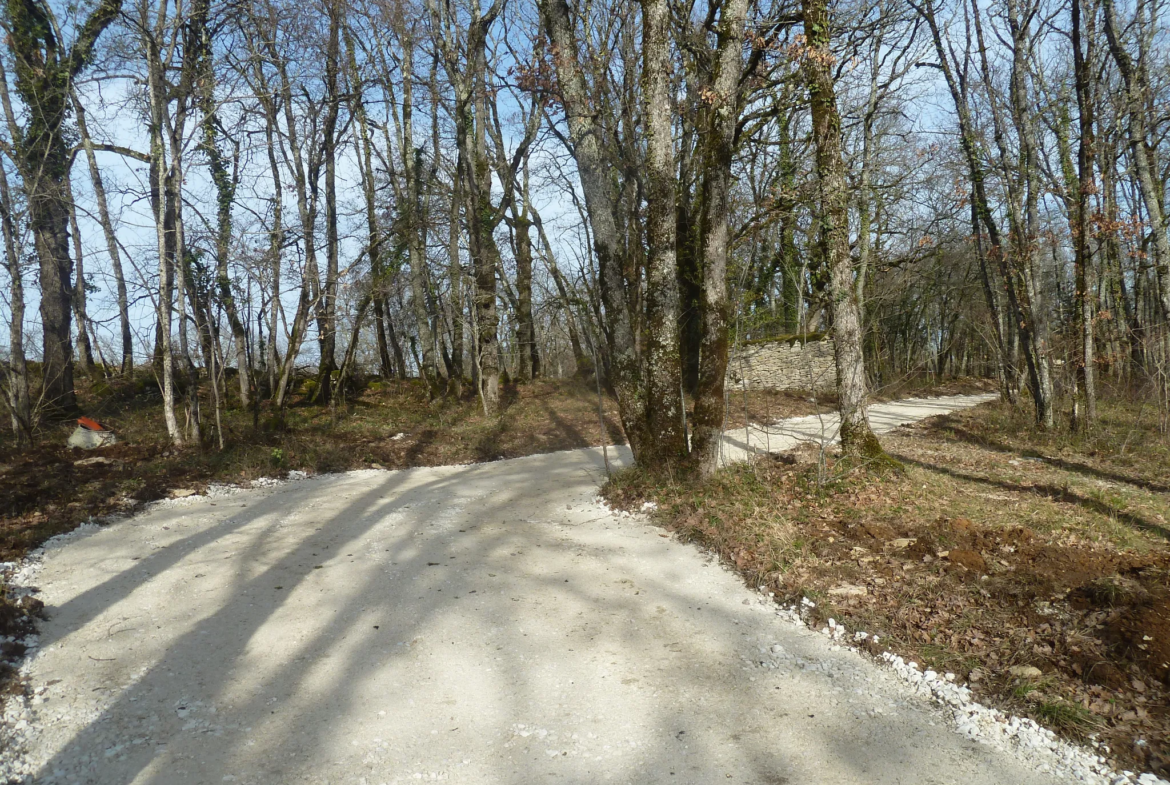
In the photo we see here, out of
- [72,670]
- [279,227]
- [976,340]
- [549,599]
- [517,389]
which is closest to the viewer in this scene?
[72,670]

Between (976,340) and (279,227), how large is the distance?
105 feet

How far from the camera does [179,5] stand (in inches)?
452

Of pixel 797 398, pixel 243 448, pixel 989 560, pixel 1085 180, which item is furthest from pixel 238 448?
pixel 797 398

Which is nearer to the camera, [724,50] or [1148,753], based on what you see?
[1148,753]

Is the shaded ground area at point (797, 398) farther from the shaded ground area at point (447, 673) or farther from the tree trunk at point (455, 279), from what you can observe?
the tree trunk at point (455, 279)

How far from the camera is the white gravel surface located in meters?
3.51

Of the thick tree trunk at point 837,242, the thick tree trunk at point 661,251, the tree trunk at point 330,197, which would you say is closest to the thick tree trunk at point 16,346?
the tree trunk at point 330,197

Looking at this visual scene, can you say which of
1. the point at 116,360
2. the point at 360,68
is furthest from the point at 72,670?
the point at 116,360

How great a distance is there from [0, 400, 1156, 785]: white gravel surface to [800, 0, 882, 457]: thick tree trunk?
3093 millimetres

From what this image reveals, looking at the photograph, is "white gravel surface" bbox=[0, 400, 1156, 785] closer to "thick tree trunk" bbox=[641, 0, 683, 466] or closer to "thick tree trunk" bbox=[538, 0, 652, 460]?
"thick tree trunk" bbox=[641, 0, 683, 466]

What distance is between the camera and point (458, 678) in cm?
436

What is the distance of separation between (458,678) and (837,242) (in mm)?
6667

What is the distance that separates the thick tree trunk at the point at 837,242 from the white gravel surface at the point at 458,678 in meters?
3.09

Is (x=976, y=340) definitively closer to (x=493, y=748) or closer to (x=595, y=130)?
(x=595, y=130)
